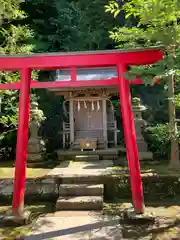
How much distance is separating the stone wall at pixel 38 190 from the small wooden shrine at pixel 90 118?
4939 mm

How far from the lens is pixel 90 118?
13.3m

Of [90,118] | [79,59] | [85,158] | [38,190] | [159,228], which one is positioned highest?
[79,59]

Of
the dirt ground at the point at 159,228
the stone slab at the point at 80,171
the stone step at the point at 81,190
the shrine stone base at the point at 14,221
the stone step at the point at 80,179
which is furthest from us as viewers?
the stone slab at the point at 80,171

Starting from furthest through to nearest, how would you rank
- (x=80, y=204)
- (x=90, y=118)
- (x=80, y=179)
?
(x=90, y=118) < (x=80, y=179) < (x=80, y=204)

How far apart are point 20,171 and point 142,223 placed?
8.69 feet

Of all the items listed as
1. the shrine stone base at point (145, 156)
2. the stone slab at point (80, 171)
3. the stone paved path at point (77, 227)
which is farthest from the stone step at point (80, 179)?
the shrine stone base at point (145, 156)

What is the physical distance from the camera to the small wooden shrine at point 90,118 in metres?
12.3

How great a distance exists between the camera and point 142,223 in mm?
5074

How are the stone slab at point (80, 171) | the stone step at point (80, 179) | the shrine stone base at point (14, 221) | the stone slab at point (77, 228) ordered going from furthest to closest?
1. the stone slab at point (80, 171)
2. the stone step at point (80, 179)
3. the shrine stone base at point (14, 221)
4. the stone slab at point (77, 228)

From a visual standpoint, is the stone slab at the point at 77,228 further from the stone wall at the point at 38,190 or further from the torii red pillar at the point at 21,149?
the stone wall at the point at 38,190

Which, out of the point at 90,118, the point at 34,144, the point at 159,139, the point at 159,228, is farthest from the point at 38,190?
the point at 90,118

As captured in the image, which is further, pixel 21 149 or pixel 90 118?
pixel 90 118

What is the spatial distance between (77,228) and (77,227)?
0.05 meters

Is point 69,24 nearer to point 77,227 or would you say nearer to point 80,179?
point 80,179
